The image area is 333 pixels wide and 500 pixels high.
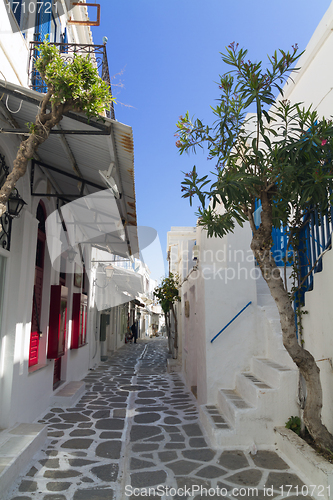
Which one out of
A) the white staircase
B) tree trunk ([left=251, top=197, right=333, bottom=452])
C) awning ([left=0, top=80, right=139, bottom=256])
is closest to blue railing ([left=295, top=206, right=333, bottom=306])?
tree trunk ([left=251, top=197, right=333, bottom=452])

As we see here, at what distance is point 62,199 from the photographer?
8.80 metres

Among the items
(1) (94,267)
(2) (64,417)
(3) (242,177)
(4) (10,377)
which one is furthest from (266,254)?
(1) (94,267)

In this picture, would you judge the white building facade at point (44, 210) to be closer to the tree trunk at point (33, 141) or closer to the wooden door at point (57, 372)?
the wooden door at point (57, 372)

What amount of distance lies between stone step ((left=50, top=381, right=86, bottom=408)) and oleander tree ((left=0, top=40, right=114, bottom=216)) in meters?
6.13

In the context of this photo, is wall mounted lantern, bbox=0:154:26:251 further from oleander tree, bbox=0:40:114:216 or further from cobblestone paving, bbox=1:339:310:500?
cobblestone paving, bbox=1:339:310:500

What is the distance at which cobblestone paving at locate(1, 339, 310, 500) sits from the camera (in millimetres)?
4066

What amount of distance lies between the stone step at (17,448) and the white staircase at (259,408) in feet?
8.71

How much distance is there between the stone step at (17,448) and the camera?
3.91 m

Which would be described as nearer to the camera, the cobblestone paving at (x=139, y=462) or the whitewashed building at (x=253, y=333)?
the cobblestone paving at (x=139, y=462)

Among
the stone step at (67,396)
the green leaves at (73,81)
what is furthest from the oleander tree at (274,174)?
the stone step at (67,396)

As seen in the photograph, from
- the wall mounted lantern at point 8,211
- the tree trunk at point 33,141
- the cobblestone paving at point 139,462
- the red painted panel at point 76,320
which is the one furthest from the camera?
the red painted panel at point 76,320

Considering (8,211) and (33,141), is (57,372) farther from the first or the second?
(33,141)

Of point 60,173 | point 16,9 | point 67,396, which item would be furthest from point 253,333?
point 16,9

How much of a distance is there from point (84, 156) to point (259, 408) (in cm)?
492
